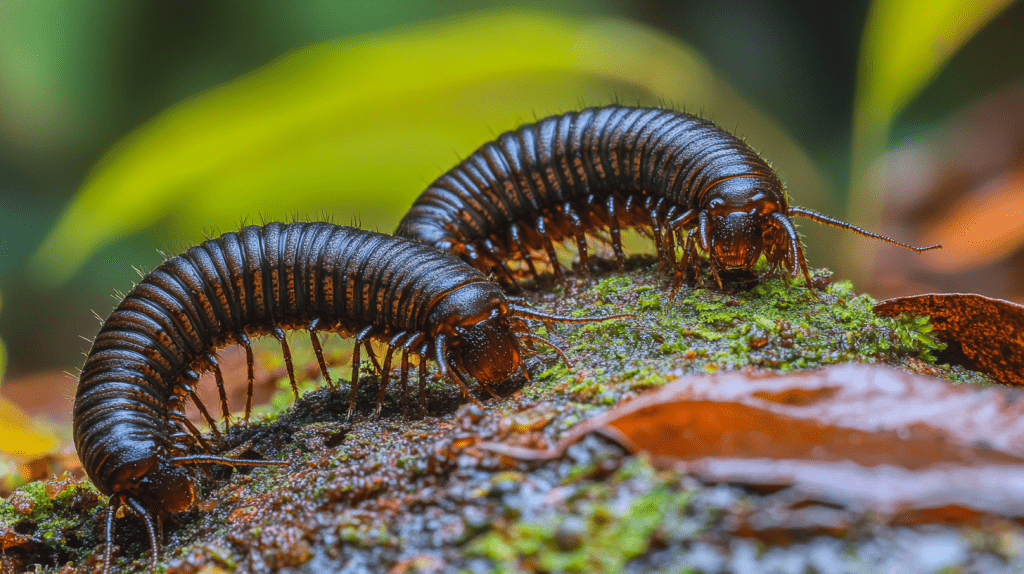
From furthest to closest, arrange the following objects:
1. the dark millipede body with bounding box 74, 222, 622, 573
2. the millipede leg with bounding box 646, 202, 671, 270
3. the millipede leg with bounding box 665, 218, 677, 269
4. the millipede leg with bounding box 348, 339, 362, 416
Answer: the millipede leg with bounding box 646, 202, 671, 270 → the millipede leg with bounding box 665, 218, 677, 269 → the millipede leg with bounding box 348, 339, 362, 416 → the dark millipede body with bounding box 74, 222, 622, 573

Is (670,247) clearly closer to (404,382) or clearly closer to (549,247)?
(549,247)

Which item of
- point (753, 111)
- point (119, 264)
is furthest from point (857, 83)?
point (119, 264)

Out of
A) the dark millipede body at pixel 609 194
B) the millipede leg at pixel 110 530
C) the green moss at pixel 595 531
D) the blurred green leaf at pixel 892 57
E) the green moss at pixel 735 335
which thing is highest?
the blurred green leaf at pixel 892 57

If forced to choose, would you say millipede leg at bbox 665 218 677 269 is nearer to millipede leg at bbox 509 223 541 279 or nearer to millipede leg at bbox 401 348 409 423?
millipede leg at bbox 509 223 541 279

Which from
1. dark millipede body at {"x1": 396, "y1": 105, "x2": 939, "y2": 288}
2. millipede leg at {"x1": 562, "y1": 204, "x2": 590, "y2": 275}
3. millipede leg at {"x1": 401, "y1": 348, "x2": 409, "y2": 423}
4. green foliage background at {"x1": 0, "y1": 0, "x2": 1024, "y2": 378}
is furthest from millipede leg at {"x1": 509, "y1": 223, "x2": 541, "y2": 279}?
millipede leg at {"x1": 401, "y1": 348, "x2": 409, "y2": 423}

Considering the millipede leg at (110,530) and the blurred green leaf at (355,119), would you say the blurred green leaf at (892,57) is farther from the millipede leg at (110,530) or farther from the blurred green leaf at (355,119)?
the millipede leg at (110,530)

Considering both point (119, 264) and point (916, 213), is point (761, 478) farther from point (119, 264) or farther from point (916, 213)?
point (119, 264)

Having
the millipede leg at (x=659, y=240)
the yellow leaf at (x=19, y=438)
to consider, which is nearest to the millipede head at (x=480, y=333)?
the millipede leg at (x=659, y=240)
